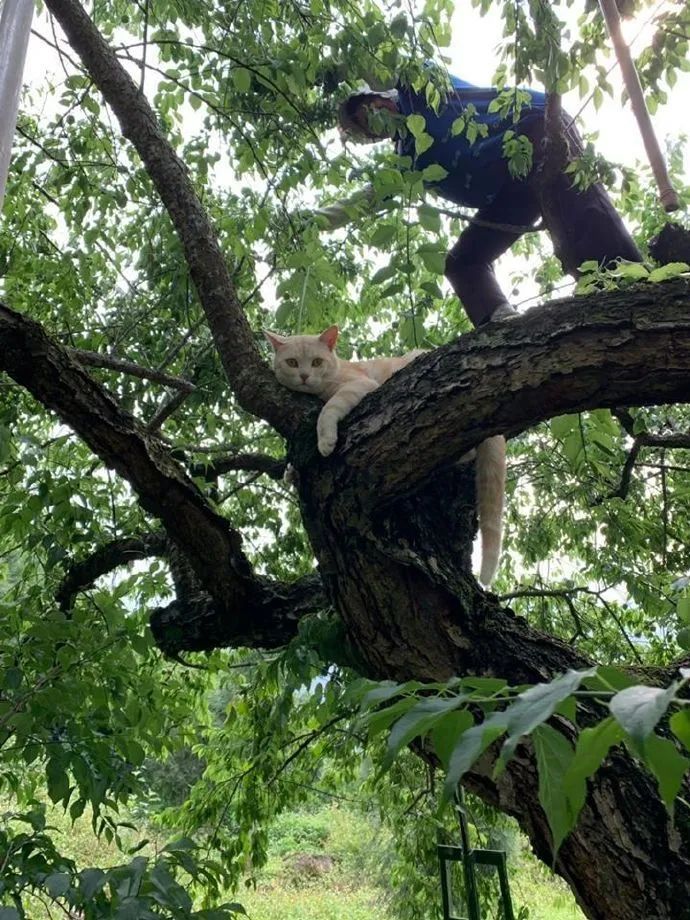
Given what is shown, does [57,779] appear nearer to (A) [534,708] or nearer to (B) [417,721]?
(B) [417,721]

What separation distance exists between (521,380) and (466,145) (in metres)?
1.06

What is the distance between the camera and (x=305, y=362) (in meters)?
2.46

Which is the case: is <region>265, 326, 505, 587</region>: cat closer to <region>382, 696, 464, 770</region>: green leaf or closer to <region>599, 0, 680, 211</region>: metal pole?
<region>599, 0, 680, 211</region>: metal pole

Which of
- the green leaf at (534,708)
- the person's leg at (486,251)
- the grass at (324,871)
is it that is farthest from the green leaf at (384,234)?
the grass at (324,871)

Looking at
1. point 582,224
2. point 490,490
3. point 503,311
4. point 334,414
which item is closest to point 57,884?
point 334,414

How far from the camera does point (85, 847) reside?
674 centimetres

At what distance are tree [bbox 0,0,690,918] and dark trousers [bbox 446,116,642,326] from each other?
0.67 feet

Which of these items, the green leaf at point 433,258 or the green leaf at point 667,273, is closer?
the green leaf at point 667,273

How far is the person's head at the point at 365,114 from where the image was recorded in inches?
83.0

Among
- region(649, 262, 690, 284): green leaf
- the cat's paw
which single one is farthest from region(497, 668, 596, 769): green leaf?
the cat's paw

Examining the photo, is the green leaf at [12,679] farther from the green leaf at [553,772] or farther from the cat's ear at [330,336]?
the cat's ear at [330,336]

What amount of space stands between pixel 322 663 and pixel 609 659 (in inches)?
59.9

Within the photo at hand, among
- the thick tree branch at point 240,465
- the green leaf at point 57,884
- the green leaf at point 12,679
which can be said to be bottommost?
the green leaf at point 57,884

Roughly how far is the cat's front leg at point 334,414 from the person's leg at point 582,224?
77 centimetres
